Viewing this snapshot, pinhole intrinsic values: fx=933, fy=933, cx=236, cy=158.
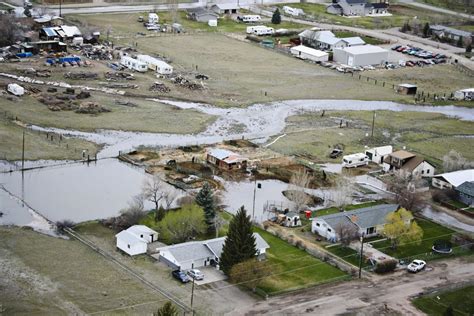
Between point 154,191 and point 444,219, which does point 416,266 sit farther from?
point 154,191

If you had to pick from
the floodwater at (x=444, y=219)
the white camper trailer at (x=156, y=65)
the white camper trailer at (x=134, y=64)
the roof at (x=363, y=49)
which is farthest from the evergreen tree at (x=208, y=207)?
the roof at (x=363, y=49)

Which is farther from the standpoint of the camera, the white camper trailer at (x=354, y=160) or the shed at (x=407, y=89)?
the shed at (x=407, y=89)

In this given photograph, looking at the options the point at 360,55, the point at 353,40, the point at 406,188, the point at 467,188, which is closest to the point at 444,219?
the point at 406,188

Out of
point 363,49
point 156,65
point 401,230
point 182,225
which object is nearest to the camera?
point 182,225

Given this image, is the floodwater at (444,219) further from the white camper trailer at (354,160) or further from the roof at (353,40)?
the roof at (353,40)

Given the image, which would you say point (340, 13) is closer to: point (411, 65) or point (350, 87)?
point (411, 65)

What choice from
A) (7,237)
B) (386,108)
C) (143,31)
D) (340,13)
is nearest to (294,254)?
(7,237)

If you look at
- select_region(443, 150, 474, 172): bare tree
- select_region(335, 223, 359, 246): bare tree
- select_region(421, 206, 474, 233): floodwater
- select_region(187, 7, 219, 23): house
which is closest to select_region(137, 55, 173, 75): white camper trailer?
select_region(187, 7, 219, 23): house
